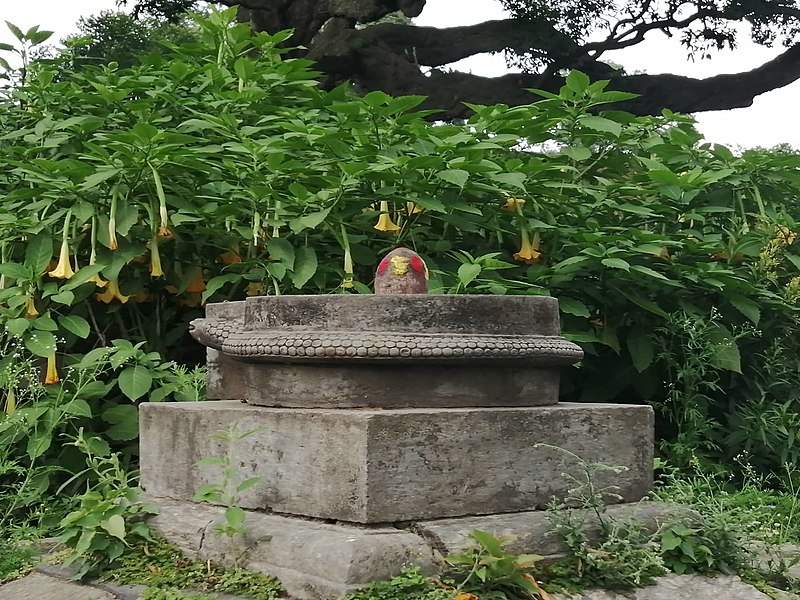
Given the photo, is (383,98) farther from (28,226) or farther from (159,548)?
(159,548)

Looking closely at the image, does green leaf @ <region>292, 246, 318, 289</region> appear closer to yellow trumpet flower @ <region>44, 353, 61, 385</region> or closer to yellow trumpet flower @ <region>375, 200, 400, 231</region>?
yellow trumpet flower @ <region>375, 200, 400, 231</region>

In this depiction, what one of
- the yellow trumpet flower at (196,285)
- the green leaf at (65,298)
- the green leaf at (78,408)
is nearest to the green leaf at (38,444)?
the green leaf at (78,408)

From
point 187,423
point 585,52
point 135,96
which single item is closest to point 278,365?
point 187,423

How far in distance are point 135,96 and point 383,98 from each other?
1.84 metres

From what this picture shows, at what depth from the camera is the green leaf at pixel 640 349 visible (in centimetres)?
421

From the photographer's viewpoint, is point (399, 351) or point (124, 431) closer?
point (399, 351)

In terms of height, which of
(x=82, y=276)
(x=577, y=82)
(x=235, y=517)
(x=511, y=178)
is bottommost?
(x=235, y=517)

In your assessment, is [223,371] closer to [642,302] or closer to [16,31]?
[642,302]

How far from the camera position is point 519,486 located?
2996mm

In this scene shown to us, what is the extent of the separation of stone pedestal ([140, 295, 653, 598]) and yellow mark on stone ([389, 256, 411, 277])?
206 mm

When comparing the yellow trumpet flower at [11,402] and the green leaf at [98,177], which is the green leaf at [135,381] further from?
the green leaf at [98,177]

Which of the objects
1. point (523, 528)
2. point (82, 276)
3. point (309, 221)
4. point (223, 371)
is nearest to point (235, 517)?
point (523, 528)

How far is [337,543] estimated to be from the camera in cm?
257

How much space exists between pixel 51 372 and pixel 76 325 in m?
0.24
